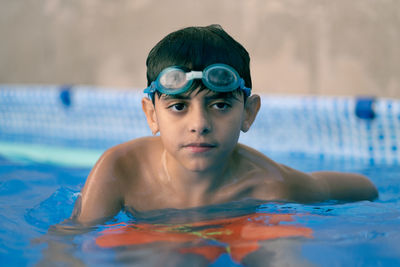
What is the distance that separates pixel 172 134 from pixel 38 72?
20.9 feet

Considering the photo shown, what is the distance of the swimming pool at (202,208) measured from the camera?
2275mm

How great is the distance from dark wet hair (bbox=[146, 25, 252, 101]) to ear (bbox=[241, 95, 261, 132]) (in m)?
0.10

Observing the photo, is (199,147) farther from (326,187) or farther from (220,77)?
(326,187)

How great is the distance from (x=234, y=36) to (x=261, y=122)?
7.49 ft

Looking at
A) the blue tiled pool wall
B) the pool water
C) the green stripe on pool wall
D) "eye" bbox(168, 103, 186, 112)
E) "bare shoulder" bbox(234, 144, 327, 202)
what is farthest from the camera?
the green stripe on pool wall

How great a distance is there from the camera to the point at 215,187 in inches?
113

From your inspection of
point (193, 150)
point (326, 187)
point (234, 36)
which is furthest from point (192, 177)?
point (234, 36)

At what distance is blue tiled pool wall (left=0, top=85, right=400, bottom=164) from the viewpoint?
466cm

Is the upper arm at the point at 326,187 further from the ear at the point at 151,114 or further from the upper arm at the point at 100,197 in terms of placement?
the upper arm at the point at 100,197

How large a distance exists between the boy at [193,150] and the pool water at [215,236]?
3.6 inches

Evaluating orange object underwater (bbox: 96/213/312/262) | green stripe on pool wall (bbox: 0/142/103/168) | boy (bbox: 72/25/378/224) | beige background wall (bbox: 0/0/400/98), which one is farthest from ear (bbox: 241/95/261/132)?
beige background wall (bbox: 0/0/400/98)

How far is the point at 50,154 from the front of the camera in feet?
17.7

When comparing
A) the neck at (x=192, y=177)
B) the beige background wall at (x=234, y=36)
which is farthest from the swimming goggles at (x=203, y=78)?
the beige background wall at (x=234, y=36)

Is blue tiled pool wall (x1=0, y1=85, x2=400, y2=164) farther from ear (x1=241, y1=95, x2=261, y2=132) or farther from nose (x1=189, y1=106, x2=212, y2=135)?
nose (x1=189, y1=106, x2=212, y2=135)
